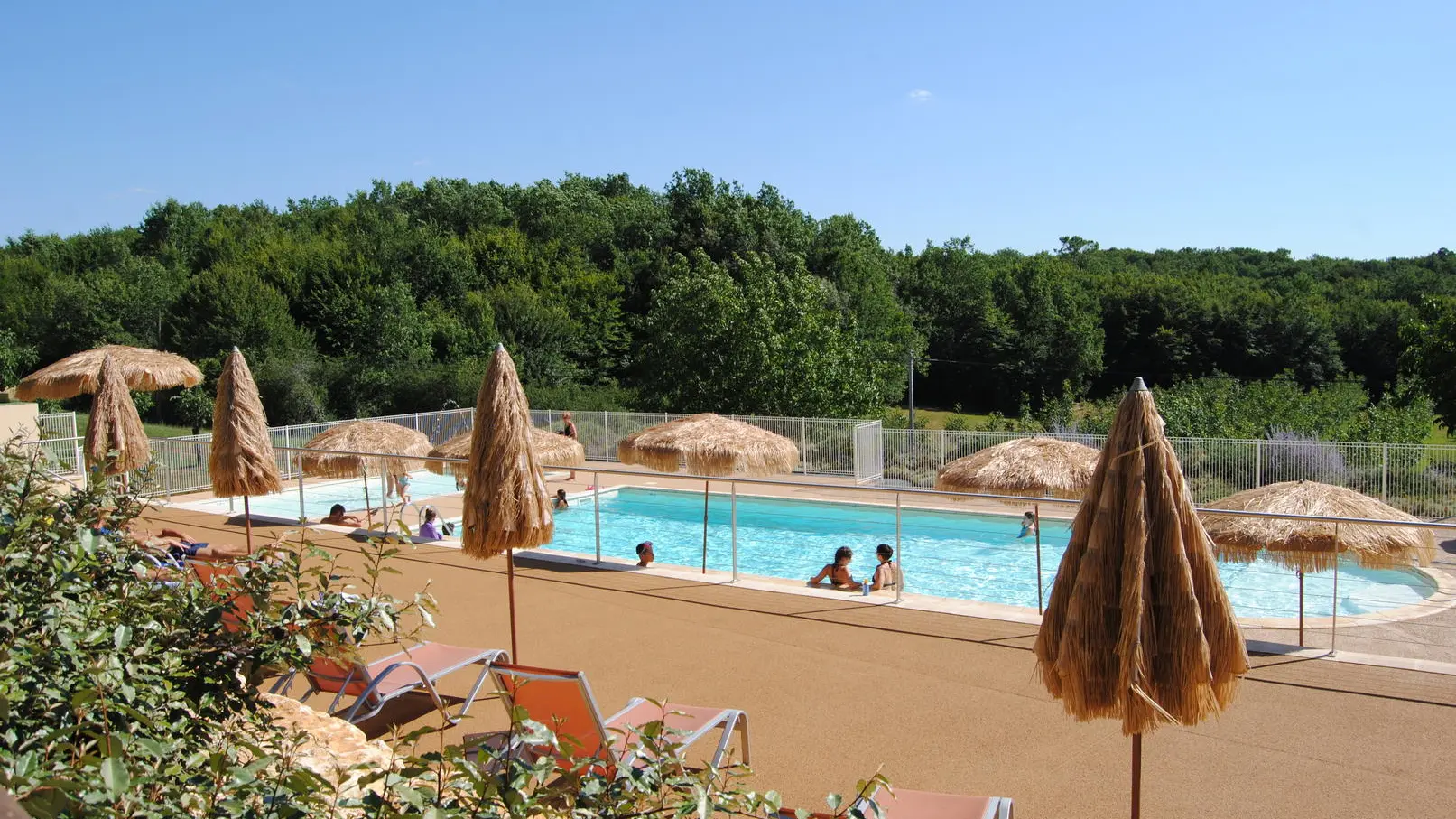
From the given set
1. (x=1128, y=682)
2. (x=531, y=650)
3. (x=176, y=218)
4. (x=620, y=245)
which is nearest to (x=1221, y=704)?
(x=1128, y=682)

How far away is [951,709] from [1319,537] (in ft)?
14.4

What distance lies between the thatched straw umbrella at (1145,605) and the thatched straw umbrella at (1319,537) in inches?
178

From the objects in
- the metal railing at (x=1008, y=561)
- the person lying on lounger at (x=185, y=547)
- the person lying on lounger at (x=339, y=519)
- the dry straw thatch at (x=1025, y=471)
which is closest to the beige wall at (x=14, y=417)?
the metal railing at (x=1008, y=561)

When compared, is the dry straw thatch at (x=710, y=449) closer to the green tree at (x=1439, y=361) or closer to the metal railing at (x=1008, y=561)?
the metal railing at (x=1008, y=561)

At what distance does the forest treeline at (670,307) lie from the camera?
1182 inches

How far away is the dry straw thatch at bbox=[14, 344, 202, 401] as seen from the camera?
19.4m

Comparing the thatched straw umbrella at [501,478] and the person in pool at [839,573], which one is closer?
the thatched straw umbrella at [501,478]

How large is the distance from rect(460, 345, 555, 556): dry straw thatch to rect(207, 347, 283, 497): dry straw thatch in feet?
13.2

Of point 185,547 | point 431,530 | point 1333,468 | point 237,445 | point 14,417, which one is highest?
point 14,417

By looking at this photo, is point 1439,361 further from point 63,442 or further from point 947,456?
point 63,442

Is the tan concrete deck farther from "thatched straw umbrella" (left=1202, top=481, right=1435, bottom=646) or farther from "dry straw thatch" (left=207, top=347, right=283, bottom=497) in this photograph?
"dry straw thatch" (left=207, top=347, right=283, bottom=497)

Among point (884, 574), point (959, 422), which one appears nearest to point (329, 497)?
point (884, 574)

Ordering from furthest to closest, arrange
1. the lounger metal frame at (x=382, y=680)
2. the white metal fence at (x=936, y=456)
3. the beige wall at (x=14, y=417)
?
the beige wall at (x=14, y=417), the white metal fence at (x=936, y=456), the lounger metal frame at (x=382, y=680)

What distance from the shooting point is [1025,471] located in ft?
40.4
